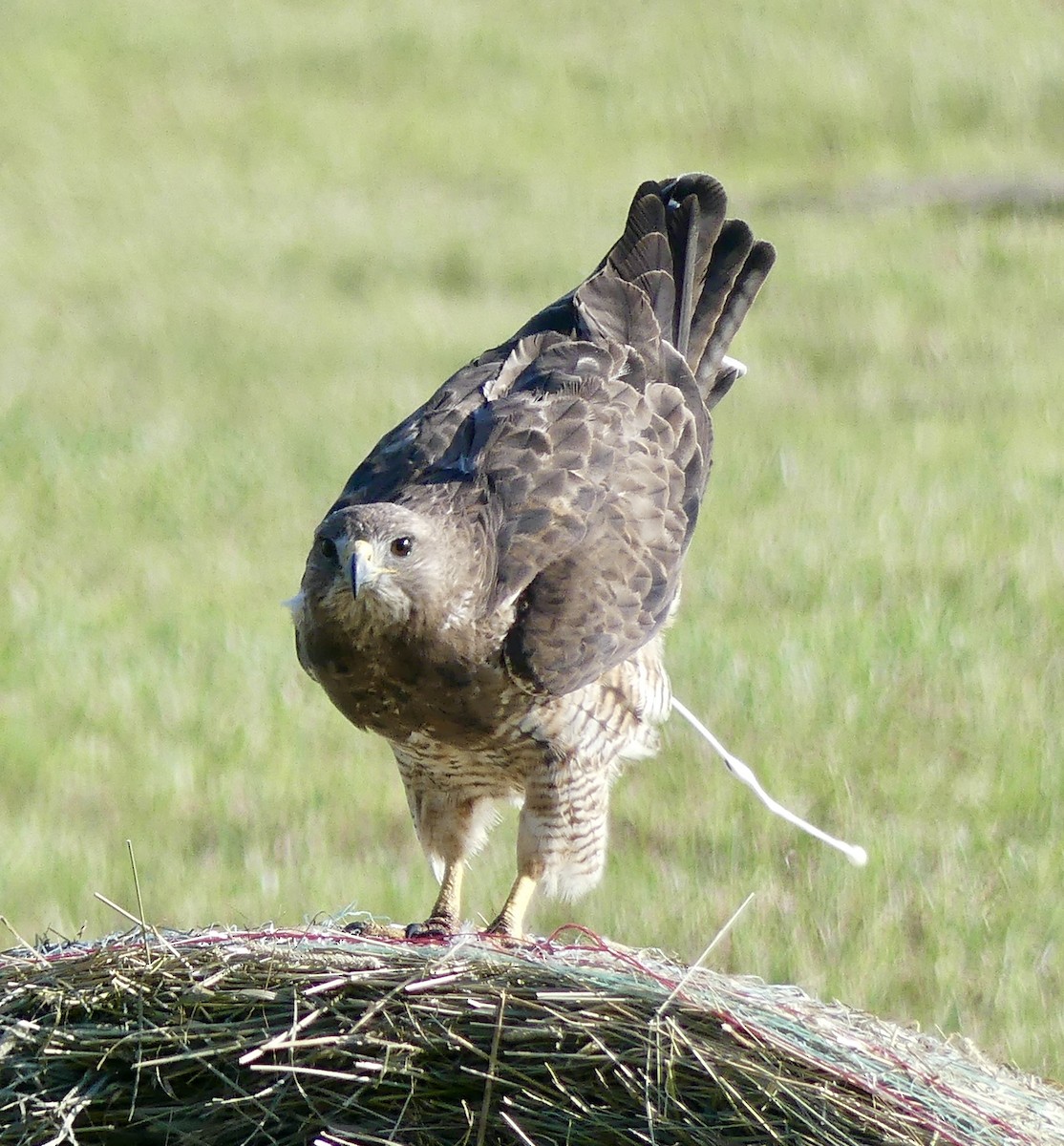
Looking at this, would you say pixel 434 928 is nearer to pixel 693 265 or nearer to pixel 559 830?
pixel 559 830

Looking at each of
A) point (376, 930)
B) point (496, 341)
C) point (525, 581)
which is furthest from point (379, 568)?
point (496, 341)

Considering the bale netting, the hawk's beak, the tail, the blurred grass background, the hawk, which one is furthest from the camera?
the tail

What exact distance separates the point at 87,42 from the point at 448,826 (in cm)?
1722

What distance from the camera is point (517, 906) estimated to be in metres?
4.89

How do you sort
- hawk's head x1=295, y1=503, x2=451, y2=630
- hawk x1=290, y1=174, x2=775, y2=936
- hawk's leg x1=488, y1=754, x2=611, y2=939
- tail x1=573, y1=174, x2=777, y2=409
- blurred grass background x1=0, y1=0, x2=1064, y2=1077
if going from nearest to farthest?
hawk's head x1=295, y1=503, x2=451, y2=630 < hawk x1=290, y1=174, x2=775, y2=936 < hawk's leg x1=488, y1=754, x2=611, y2=939 < blurred grass background x1=0, y1=0, x2=1064, y2=1077 < tail x1=573, y1=174, x2=777, y2=409

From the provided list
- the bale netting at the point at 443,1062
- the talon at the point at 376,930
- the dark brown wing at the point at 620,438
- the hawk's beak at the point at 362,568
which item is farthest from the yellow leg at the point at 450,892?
the bale netting at the point at 443,1062

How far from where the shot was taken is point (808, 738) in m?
6.61

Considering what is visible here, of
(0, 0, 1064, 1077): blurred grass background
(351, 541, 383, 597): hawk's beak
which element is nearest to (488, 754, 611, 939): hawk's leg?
(0, 0, 1064, 1077): blurred grass background

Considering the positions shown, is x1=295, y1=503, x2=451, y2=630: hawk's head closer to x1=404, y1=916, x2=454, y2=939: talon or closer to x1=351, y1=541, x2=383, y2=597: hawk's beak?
x1=351, y1=541, x2=383, y2=597: hawk's beak

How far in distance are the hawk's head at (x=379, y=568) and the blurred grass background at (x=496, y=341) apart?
1.34m

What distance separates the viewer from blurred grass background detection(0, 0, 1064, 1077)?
573 centimetres

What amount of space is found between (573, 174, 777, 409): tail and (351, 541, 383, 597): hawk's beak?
1804mm

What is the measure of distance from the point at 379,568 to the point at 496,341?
7943mm

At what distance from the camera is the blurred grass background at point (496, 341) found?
5.73 meters
